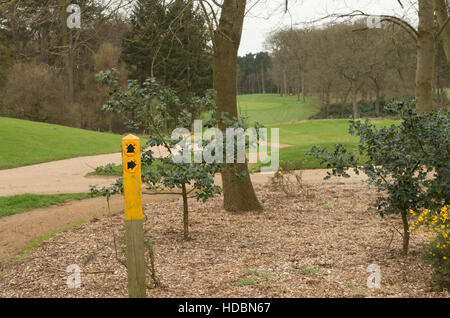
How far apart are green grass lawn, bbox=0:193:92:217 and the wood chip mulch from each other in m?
2.05

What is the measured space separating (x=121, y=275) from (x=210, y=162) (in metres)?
1.74

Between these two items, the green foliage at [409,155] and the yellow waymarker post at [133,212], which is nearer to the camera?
the yellow waymarker post at [133,212]

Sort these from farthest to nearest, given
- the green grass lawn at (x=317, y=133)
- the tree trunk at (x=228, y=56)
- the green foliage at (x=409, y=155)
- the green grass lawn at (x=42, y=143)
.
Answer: the green grass lawn at (x=317, y=133) < the green grass lawn at (x=42, y=143) < the tree trunk at (x=228, y=56) < the green foliage at (x=409, y=155)

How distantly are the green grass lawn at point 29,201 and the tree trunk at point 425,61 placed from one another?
7.03 metres

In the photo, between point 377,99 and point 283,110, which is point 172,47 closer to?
point 377,99

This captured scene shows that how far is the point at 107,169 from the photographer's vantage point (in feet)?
18.5

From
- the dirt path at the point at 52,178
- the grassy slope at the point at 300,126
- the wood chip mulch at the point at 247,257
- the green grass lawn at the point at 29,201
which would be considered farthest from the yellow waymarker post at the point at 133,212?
the dirt path at the point at 52,178

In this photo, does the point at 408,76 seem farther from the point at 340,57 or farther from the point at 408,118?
the point at 408,118

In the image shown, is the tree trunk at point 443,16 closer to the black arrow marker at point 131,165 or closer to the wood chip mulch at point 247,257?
the wood chip mulch at point 247,257

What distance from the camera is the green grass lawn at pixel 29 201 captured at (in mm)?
8422

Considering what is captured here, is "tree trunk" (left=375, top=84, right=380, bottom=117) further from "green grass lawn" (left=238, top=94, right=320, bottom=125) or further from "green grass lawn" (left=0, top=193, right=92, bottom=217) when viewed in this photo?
"green grass lawn" (left=0, top=193, right=92, bottom=217)
